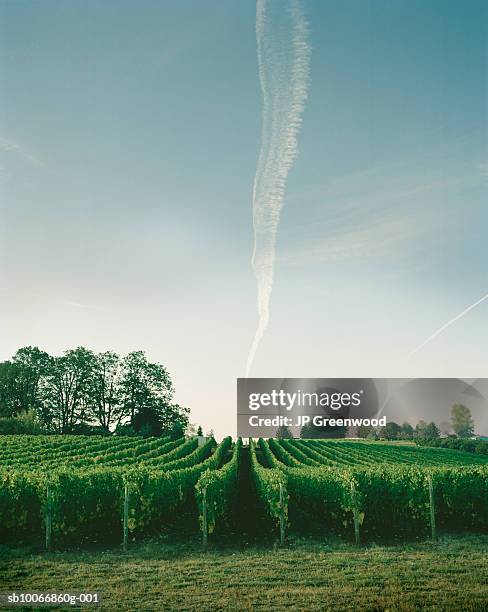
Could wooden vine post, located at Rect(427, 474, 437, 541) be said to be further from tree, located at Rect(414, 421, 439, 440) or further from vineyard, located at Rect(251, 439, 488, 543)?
tree, located at Rect(414, 421, 439, 440)

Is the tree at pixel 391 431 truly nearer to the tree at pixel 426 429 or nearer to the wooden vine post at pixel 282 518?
the tree at pixel 426 429

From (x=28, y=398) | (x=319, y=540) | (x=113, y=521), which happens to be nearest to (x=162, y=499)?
(x=113, y=521)

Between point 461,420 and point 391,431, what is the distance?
70.4ft

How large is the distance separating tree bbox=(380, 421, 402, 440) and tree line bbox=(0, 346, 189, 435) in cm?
3283

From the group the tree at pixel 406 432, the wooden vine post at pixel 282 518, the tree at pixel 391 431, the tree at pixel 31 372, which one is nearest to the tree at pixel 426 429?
the tree at pixel 406 432

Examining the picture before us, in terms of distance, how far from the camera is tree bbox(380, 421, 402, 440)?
9306 centimetres

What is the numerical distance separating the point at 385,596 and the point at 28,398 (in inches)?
3089

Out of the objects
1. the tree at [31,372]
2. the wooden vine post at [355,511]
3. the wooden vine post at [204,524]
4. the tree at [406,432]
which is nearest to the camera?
the wooden vine post at [204,524]

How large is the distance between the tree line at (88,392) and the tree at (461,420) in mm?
51921

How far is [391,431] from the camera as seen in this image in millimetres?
95375

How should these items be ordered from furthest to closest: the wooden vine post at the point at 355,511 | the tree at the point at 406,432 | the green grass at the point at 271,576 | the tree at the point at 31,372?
the tree at the point at 406,432 → the tree at the point at 31,372 → the wooden vine post at the point at 355,511 → the green grass at the point at 271,576

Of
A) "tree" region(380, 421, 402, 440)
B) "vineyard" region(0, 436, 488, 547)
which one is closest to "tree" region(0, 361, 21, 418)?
"tree" region(380, 421, 402, 440)

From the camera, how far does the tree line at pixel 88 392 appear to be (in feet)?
263

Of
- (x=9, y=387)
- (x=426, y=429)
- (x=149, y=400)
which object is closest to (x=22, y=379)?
(x=9, y=387)
